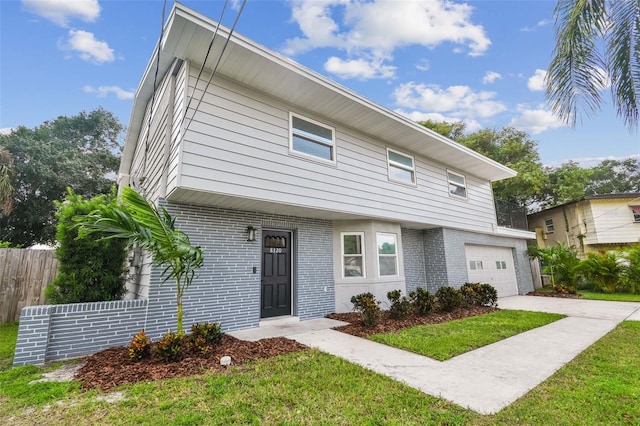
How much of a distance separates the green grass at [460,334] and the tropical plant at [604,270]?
7387 millimetres

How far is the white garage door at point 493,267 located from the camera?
1093 centimetres

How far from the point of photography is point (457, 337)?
5.27 meters

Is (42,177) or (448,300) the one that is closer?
(448,300)

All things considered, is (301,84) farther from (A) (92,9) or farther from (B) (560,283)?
(B) (560,283)

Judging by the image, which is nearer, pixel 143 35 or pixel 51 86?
pixel 143 35

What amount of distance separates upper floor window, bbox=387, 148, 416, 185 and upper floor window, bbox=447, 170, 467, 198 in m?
2.22

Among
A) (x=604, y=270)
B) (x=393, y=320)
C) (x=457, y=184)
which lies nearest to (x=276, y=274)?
(x=393, y=320)

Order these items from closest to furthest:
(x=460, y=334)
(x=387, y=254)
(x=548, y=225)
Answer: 1. (x=460, y=334)
2. (x=387, y=254)
3. (x=548, y=225)

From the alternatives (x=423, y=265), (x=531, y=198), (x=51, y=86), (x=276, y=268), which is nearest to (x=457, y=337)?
(x=276, y=268)

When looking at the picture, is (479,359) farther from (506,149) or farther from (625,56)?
(506,149)

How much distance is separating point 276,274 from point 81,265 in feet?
12.3

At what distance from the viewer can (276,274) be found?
6941mm

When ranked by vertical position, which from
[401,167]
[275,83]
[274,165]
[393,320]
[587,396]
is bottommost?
[587,396]

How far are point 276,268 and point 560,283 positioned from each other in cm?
1368
